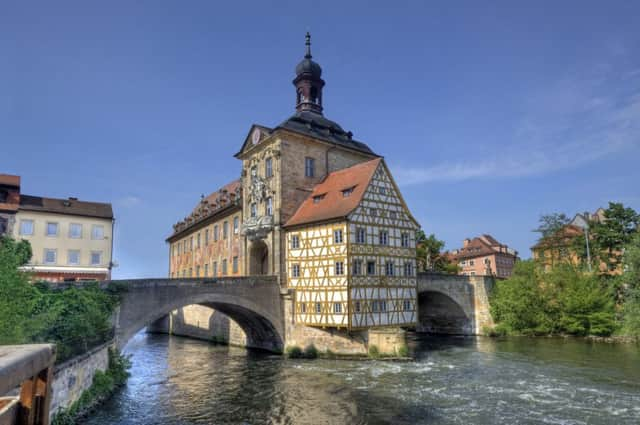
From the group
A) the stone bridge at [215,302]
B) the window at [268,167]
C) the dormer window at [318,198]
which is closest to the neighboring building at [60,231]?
the stone bridge at [215,302]

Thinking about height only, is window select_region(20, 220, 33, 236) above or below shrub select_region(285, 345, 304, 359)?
above

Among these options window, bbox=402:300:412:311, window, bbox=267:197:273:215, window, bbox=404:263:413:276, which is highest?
window, bbox=267:197:273:215

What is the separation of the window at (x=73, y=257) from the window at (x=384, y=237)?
76.9 feet

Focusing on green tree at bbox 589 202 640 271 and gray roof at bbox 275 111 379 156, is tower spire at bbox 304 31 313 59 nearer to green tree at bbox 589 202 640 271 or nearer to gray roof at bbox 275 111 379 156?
gray roof at bbox 275 111 379 156

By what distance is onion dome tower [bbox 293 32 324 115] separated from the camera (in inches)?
1410

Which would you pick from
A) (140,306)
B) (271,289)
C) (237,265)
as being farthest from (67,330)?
(237,265)

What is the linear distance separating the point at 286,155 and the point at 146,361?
49.9 feet

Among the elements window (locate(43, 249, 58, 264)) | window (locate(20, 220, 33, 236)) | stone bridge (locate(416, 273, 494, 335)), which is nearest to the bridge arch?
stone bridge (locate(416, 273, 494, 335))

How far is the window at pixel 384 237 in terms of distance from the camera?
26.4 meters

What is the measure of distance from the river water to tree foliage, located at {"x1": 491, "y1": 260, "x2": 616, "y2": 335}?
4744 millimetres

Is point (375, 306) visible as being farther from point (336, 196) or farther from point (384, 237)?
point (336, 196)

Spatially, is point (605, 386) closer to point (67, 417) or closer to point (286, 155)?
point (67, 417)

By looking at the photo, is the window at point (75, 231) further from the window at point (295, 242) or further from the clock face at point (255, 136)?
the window at point (295, 242)

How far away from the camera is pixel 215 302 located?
24750 mm
